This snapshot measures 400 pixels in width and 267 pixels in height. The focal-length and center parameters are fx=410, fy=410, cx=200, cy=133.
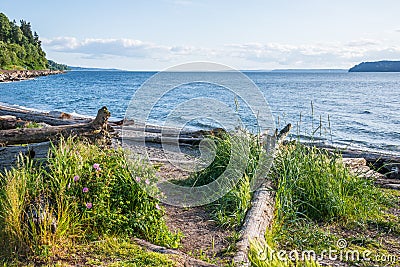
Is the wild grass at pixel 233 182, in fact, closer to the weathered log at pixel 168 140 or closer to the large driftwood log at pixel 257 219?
the large driftwood log at pixel 257 219

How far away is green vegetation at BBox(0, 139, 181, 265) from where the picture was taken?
14.8ft

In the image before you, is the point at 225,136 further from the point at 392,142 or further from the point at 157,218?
the point at 392,142

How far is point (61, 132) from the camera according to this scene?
7512 mm

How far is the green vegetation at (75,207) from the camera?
4.51 meters

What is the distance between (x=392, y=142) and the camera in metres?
21.0

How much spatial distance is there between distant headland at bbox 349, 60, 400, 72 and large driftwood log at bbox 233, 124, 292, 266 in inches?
6888

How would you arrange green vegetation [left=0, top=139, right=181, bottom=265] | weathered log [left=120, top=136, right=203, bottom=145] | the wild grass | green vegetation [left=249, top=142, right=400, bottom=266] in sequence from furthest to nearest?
1. weathered log [left=120, top=136, right=203, bottom=145]
2. the wild grass
3. green vegetation [left=249, top=142, right=400, bottom=266]
4. green vegetation [left=0, top=139, right=181, bottom=265]

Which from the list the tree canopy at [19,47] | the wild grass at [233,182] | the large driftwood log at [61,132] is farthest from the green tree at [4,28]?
the wild grass at [233,182]

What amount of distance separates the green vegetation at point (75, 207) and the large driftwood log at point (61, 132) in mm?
1442

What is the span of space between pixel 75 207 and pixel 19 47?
10327 cm

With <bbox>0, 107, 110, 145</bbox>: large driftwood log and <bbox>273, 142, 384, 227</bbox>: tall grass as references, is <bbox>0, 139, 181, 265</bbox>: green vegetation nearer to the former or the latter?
<bbox>0, 107, 110, 145</bbox>: large driftwood log

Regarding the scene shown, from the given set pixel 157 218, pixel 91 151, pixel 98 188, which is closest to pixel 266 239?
pixel 157 218

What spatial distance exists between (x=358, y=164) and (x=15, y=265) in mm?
8638

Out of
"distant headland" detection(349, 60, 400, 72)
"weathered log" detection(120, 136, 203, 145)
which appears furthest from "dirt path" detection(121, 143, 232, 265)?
"distant headland" detection(349, 60, 400, 72)
